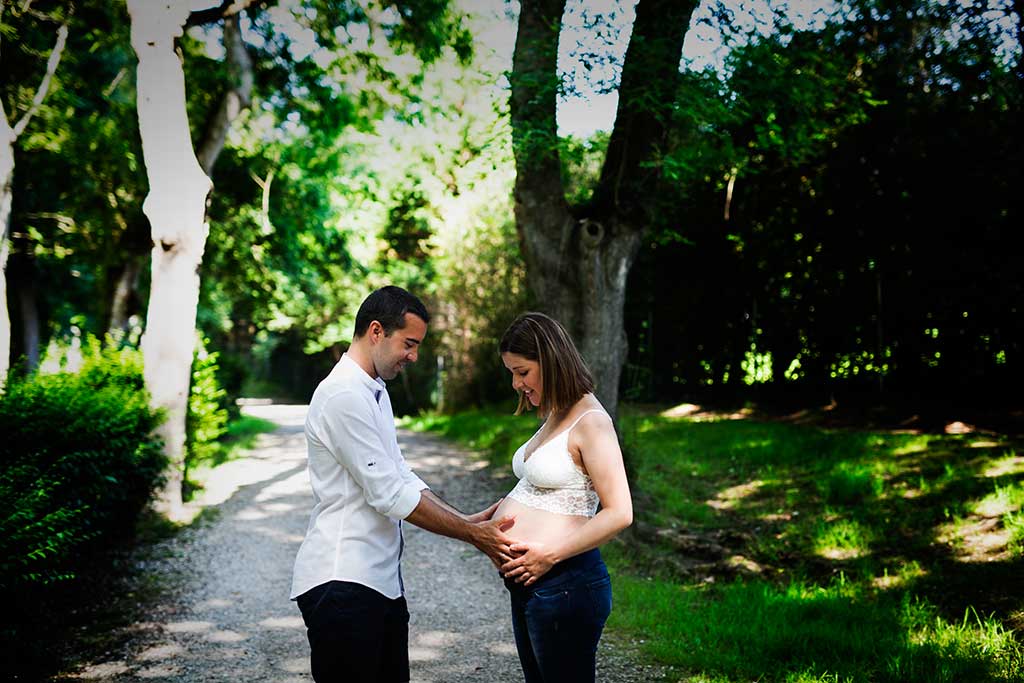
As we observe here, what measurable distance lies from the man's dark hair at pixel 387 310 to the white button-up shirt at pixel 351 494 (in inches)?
8.5

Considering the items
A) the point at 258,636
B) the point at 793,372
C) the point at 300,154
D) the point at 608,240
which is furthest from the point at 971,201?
the point at 300,154

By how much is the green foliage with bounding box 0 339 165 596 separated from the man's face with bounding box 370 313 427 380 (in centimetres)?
264

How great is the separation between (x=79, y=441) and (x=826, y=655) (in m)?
5.63

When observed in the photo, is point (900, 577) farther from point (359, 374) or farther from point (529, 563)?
point (359, 374)

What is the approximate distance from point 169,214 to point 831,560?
8.12 m

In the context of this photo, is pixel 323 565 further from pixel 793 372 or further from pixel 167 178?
pixel 793 372

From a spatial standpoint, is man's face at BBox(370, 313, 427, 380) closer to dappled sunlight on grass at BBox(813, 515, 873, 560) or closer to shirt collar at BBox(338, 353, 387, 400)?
shirt collar at BBox(338, 353, 387, 400)

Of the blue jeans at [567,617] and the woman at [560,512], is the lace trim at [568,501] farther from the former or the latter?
the blue jeans at [567,617]

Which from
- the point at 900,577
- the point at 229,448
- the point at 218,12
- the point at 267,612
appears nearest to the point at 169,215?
the point at 218,12

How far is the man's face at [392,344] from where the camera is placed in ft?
9.43

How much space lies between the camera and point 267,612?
234 inches

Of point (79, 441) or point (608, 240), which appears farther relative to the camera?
point (608, 240)

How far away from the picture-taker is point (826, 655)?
4746 mm

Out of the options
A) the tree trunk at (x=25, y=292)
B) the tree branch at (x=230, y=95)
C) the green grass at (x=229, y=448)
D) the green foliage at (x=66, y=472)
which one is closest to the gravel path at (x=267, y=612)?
the green grass at (x=229, y=448)
